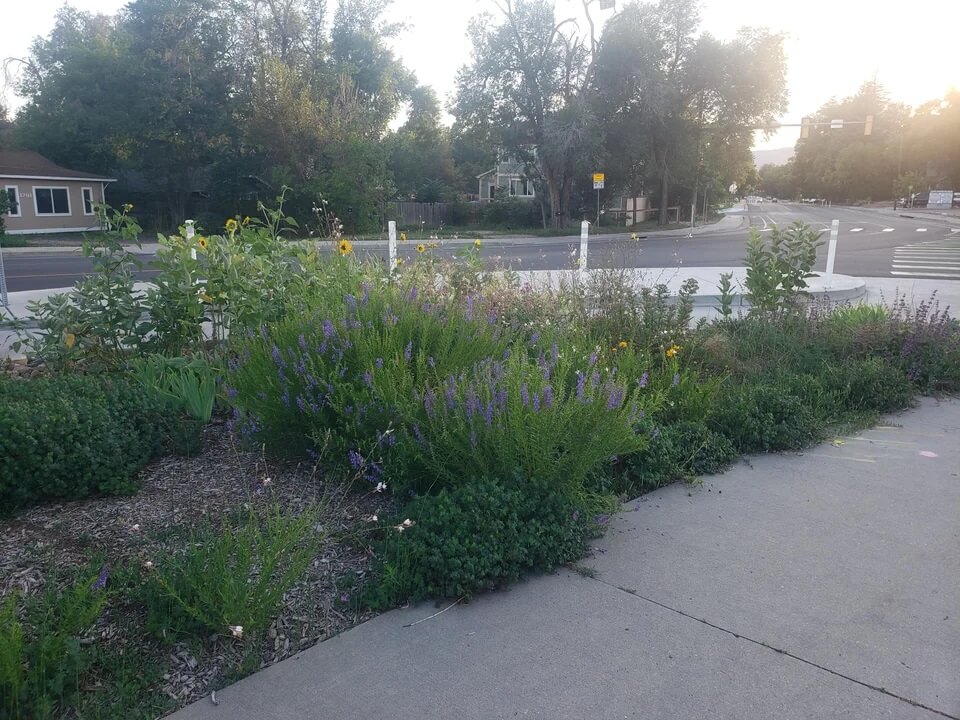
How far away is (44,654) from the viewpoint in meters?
2.58

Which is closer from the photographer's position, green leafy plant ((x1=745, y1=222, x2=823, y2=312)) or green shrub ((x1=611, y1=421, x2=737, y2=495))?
green shrub ((x1=611, y1=421, x2=737, y2=495))

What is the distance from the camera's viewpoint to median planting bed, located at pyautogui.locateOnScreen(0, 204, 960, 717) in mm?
2947

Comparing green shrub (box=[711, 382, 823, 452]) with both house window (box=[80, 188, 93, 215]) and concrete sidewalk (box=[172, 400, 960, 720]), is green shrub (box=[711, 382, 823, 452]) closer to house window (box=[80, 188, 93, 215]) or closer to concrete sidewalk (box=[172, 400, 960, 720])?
concrete sidewalk (box=[172, 400, 960, 720])

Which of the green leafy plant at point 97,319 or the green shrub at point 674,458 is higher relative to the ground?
the green leafy plant at point 97,319

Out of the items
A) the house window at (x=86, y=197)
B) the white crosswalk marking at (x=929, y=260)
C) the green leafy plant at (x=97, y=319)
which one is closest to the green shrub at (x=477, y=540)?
the green leafy plant at (x=97, y=319)

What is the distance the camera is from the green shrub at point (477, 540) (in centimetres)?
336

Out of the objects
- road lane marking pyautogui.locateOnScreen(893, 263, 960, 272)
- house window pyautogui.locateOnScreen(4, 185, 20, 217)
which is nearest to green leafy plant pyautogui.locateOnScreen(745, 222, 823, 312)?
road lane marking pyautogui.locateOnScreen(893, 263, 960, 272)

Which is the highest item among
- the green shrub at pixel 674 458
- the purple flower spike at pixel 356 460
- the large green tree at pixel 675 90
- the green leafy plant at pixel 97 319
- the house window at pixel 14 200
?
the large green tree at pixel 675 90

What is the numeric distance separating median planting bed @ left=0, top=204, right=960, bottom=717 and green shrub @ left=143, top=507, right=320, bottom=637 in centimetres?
1

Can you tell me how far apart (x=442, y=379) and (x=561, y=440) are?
0.99 meters

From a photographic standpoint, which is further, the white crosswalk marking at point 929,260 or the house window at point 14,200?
the house window at point 14,200

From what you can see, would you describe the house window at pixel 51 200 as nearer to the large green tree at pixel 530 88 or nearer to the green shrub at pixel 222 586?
the large green tree at pixel 530 88

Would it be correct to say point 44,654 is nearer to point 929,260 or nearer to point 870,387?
point 870,387

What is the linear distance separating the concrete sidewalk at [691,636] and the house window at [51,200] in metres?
40.1
